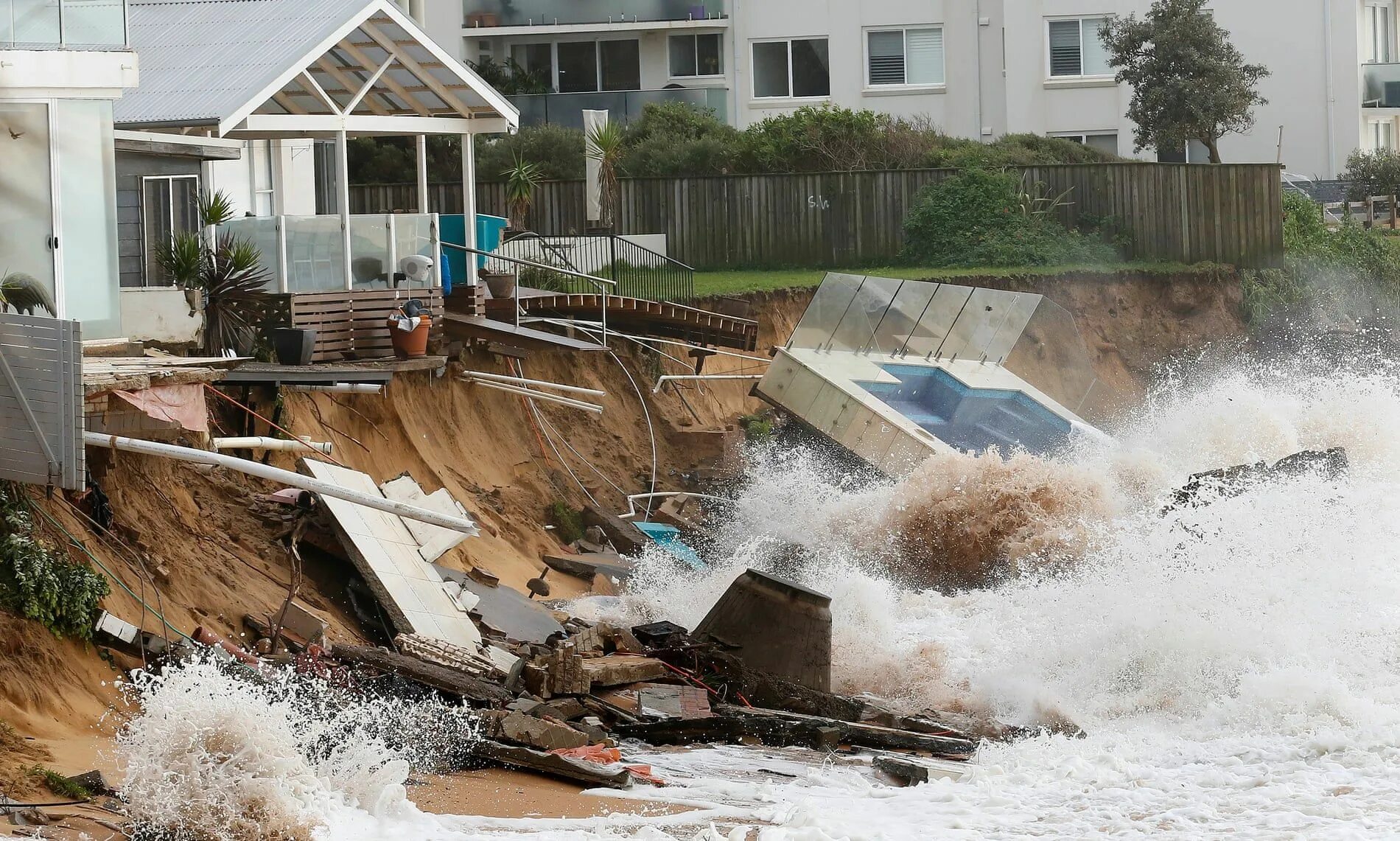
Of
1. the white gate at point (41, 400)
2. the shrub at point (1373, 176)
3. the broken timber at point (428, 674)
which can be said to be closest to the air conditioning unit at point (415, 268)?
the broken timber at point (428, 674)

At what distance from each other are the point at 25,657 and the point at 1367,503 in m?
15.5

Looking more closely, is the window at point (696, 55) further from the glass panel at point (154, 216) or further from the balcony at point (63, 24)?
the balcony at point (63, 24)

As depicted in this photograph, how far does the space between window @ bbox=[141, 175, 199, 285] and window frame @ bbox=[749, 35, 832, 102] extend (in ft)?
79.1

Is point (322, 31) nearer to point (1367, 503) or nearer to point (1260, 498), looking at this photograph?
point (1260, 498)

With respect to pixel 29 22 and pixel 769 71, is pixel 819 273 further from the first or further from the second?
pixel 29 22

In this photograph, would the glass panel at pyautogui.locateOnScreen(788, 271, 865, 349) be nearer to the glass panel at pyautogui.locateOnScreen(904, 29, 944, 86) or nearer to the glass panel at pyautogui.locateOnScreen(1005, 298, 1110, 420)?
the glass panel at pyautogui.locateOnScreen(1005, 298, 1110, 420)

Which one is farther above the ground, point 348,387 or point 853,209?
point 853,209

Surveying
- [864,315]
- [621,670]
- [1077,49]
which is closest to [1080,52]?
[1077,49]

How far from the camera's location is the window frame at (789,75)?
139 feet

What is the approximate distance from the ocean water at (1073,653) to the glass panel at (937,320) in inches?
103

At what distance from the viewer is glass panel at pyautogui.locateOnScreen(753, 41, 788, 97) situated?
4272 cm

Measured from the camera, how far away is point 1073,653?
1698 cm

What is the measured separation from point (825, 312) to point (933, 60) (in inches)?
680

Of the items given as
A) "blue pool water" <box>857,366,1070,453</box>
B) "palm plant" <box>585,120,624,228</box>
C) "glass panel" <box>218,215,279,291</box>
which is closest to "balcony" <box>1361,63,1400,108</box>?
"palm plant" <box>585,120,624,228</box>
